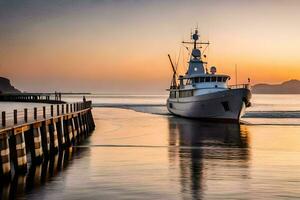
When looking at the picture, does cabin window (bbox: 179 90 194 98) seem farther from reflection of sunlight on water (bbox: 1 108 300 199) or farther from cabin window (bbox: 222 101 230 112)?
reflection of sunlight on water (bbox: 1 108 300 199)

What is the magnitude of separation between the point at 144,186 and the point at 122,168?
5.14m

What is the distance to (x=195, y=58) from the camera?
8138cm

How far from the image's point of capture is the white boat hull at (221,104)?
6588cm

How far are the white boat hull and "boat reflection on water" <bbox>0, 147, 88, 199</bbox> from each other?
3600 centimetres

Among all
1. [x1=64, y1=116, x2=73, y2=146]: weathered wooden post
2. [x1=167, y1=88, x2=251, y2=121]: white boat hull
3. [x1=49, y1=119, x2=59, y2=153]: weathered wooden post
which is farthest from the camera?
[x1=167, y1=88, x2=251, y2=121]: white boat hull

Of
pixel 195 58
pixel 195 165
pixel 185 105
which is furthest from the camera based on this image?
pixel 195 58

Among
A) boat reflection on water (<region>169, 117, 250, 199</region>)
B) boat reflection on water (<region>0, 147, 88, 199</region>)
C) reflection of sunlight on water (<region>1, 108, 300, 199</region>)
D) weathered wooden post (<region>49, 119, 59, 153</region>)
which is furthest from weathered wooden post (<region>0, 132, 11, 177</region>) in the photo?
weathered wooden post (<region>49, 119, 59, 153</region>)

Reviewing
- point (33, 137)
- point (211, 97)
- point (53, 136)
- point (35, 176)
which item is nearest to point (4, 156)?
point (35, 176)

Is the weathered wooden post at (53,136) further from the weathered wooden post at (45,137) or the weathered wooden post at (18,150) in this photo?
the weathered wooden post at (18,150)

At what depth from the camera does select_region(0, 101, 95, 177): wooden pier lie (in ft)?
73.1

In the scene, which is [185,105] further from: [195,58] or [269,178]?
[269,178]

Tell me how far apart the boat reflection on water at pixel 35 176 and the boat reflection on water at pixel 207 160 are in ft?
17.2

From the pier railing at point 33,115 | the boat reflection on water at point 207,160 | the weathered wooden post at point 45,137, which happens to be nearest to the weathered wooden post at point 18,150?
the pier railing at point 33,115

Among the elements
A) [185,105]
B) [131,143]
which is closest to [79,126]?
[131,143]
